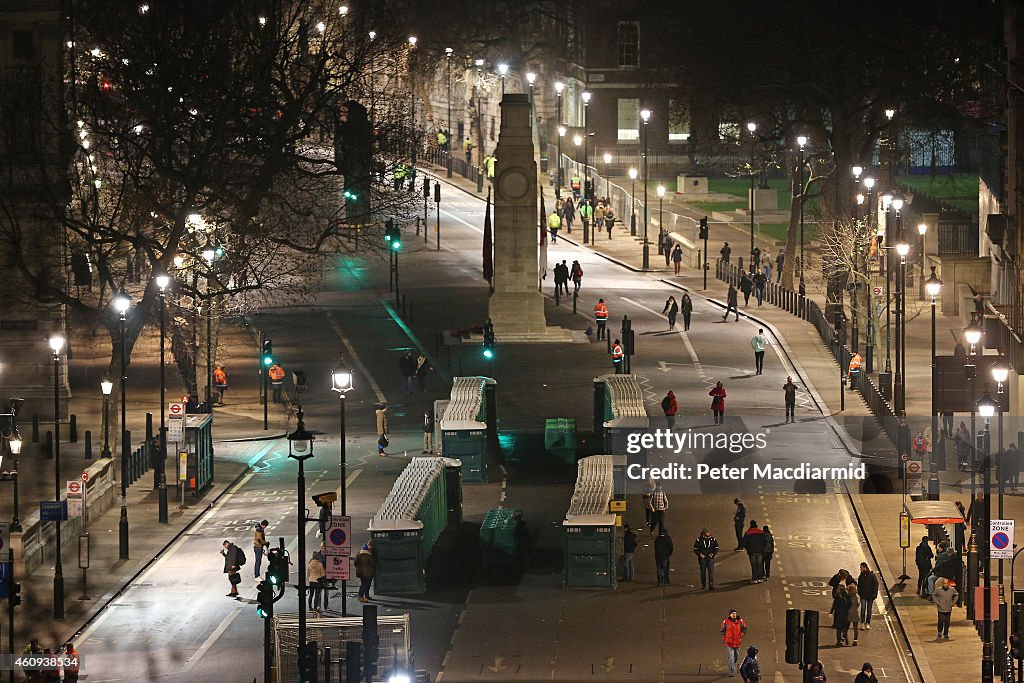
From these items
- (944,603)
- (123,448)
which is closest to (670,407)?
(123,448)

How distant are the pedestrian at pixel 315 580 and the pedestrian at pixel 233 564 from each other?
1.57 meters

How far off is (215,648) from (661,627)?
863 cm

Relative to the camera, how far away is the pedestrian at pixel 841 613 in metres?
45.2

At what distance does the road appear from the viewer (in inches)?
1793

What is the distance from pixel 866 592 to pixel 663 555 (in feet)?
17.0

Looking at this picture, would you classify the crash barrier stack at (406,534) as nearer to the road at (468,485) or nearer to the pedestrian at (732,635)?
the road at (468,485)

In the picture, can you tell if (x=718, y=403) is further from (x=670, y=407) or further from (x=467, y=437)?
(x=467, y=437)

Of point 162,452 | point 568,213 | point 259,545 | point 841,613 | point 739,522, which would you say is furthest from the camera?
point 568,213

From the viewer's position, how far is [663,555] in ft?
163

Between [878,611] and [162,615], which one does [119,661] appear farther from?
[878,611]

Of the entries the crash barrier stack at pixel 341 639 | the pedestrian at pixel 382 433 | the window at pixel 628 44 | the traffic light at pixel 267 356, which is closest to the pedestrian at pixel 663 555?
the crash barrier stack at pixel 341 639

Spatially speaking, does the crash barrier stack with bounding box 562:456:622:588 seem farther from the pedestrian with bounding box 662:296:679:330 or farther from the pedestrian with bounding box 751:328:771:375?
the pedestrian with bounding box 662:296:679:330

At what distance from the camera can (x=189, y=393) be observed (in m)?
72.4

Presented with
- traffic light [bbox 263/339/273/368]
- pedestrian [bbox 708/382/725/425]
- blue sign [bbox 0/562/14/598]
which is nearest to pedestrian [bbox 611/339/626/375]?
pedestrian [bbox 708/382/725/425]
